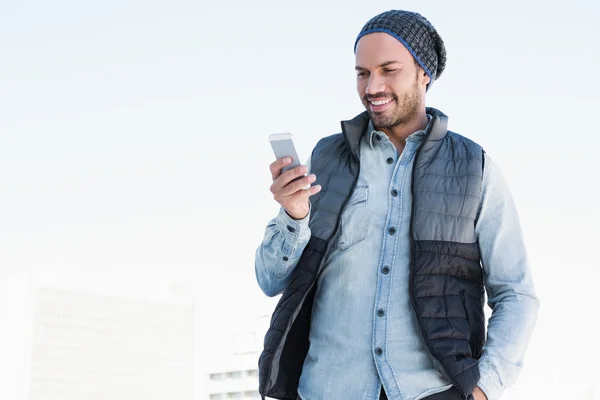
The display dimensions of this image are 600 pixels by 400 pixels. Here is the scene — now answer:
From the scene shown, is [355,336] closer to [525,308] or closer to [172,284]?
[525,308]

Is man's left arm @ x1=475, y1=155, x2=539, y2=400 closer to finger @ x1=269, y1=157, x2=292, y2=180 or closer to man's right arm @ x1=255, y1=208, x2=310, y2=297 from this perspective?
man's right arm @ x1=255, y1=208, x2=310, y2=297

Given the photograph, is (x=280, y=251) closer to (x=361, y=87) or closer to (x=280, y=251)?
(x=280, y=251)

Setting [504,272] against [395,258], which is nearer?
[395,258]

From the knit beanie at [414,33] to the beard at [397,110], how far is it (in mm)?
103

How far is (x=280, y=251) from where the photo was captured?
2795 mm

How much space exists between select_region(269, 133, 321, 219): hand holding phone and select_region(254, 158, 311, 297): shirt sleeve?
0.10 meters

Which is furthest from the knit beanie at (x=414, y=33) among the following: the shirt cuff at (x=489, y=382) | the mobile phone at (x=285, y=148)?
the shirt cuff at (x=489, y=382)

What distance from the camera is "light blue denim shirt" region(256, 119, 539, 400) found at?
2.64m

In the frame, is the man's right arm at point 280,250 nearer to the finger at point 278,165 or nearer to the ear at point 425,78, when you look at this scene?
the finger at point 278,165

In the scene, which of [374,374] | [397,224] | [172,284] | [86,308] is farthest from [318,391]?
[172,284]

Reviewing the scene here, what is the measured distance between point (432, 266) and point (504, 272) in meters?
0.30

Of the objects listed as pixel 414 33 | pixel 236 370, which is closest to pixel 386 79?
pixel 414 33

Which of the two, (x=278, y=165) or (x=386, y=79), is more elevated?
(x=386, y=79)

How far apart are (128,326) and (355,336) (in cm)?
14198
